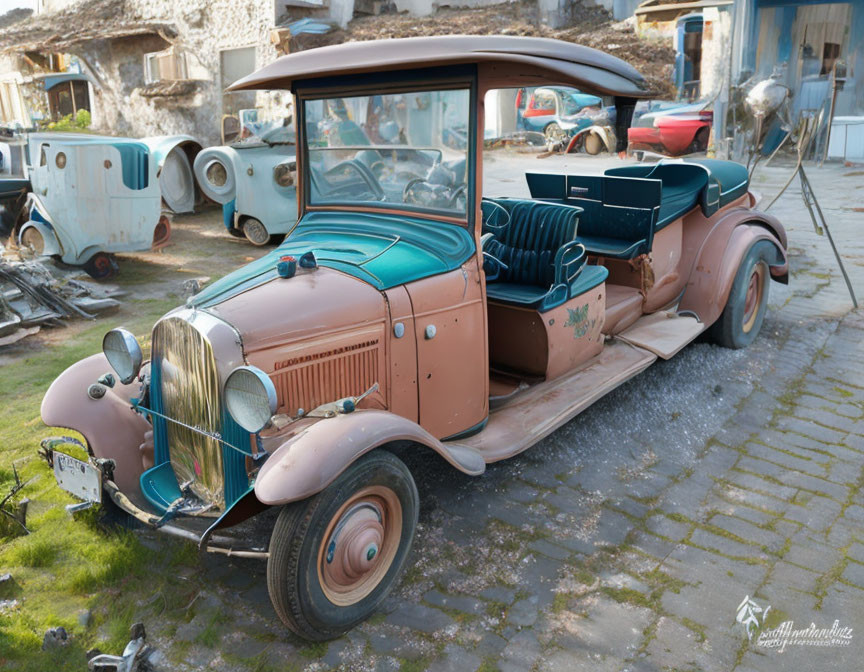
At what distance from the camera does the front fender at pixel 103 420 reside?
326cm

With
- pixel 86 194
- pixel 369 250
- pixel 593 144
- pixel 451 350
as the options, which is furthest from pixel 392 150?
pixel 593 144

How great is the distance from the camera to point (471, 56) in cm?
301

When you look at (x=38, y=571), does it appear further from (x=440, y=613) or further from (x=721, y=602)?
(x=721, y=602)

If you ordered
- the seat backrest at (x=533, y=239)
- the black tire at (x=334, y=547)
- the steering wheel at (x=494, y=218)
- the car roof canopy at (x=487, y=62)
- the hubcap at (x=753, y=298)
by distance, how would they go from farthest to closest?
the hubcap at (x=753, y=298)
the steering wheel at (x=494, y=218)
the seat backrest at (x=533, y=239)
the car roof canopy at (x=487, y=62)
the black tire at (x=334, y=547)

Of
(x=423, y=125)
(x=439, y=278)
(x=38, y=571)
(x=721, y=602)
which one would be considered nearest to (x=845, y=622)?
(x=721, y=602)

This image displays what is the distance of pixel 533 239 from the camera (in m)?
4.37

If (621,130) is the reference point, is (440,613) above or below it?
below

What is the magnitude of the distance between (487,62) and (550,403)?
1741mm

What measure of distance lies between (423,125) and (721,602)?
2429 mm

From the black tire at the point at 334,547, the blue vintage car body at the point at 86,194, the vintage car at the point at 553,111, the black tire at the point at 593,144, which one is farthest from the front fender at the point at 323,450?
the vintage car at the point at 553,111

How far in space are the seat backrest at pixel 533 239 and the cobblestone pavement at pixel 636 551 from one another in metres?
0.94

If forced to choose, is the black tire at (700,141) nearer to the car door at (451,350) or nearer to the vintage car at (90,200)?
the vintage car at (90,200)

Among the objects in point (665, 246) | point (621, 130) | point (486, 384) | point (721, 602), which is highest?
point (621, 130)

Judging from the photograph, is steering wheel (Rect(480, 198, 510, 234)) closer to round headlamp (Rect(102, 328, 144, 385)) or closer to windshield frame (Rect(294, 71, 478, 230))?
windshield frame (Rect(294, 71, 478, 230))
